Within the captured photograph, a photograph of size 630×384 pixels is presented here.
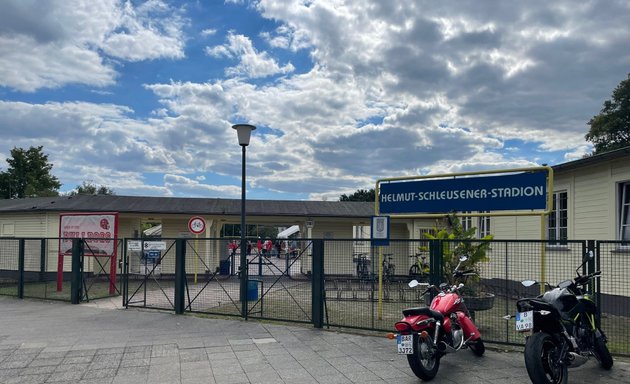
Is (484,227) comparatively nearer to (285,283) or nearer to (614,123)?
(285,283)

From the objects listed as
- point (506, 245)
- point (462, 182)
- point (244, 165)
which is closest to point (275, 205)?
point (244, 165)

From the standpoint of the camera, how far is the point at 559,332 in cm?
545

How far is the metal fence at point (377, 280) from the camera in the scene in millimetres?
7781

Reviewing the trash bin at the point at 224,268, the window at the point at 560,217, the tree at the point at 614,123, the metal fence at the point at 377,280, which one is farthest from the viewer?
the tree at the point at 614,123

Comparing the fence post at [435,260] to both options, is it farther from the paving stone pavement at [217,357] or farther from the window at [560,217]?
the window at [560,217]

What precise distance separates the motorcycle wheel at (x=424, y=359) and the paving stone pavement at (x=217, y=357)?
0.16 m

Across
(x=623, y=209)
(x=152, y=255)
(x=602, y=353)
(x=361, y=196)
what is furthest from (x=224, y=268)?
(x=361, y=196)

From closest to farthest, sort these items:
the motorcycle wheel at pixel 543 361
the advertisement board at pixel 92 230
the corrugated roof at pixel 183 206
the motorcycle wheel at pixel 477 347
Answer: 1. the motorcycle wheel at pixel 543 361
2. the motorcycle wheel at pixel 477 347
3. the advertisement board at pixel 92 230
4. the corrugated roof at pixel 183 206

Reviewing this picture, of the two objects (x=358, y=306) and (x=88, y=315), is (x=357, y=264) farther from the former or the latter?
(x=88, y=315)

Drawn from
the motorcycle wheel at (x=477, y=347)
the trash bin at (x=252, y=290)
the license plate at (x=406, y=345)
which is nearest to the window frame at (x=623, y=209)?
the motorcycle wheel at (x=477, y=347)

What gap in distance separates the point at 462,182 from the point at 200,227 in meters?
12.5

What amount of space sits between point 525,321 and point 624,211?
7.07 meters

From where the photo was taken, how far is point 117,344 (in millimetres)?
7879

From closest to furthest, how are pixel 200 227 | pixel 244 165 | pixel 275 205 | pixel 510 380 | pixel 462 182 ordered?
pixel 510 380, pixel 462 182, pixel 244 165, pixel 200 227, pixel 275 205
